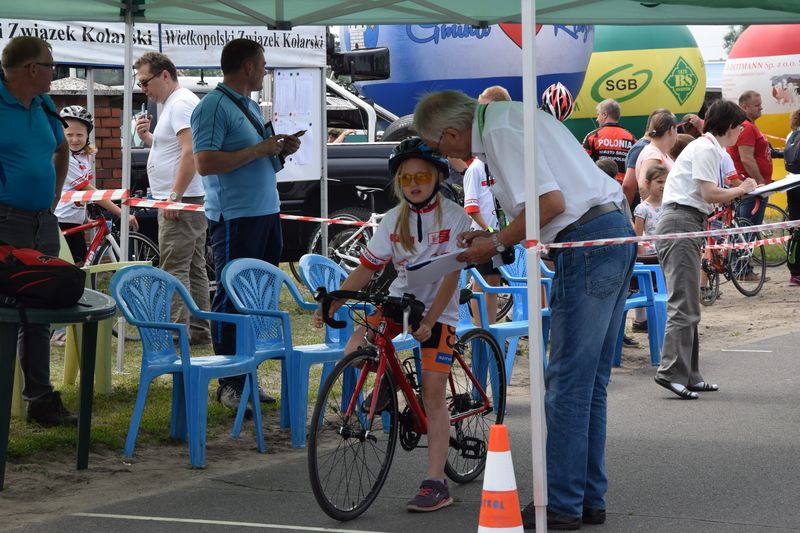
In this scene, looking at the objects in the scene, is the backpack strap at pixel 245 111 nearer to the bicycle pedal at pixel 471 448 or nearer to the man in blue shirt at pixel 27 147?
the man in blue shirt at pixel 27 147

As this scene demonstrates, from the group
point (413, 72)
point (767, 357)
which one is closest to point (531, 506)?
point (767, 357)

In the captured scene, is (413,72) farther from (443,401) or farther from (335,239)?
(443,401)

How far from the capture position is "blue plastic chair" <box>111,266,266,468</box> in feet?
21.4

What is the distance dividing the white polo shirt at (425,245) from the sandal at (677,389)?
3.16m

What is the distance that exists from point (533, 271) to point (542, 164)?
0.46 metres

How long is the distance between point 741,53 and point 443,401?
17681mm

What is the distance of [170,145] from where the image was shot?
32.2ft

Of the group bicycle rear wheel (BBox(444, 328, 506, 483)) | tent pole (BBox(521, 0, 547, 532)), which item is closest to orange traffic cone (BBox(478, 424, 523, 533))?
tent pole (BBox(521, 0, 547, 532))

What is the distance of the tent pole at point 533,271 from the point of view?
4.68 metres

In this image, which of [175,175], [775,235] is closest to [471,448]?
[175,175]

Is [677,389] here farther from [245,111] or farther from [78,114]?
[78,114]

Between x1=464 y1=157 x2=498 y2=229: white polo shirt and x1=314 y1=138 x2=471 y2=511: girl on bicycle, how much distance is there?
413 cm

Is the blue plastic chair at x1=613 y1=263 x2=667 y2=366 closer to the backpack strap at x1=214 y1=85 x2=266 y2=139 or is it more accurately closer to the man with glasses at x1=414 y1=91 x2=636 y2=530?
the backpack strap at x1=214 y1=85 x2=266 y2=139

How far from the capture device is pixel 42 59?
693 cm
